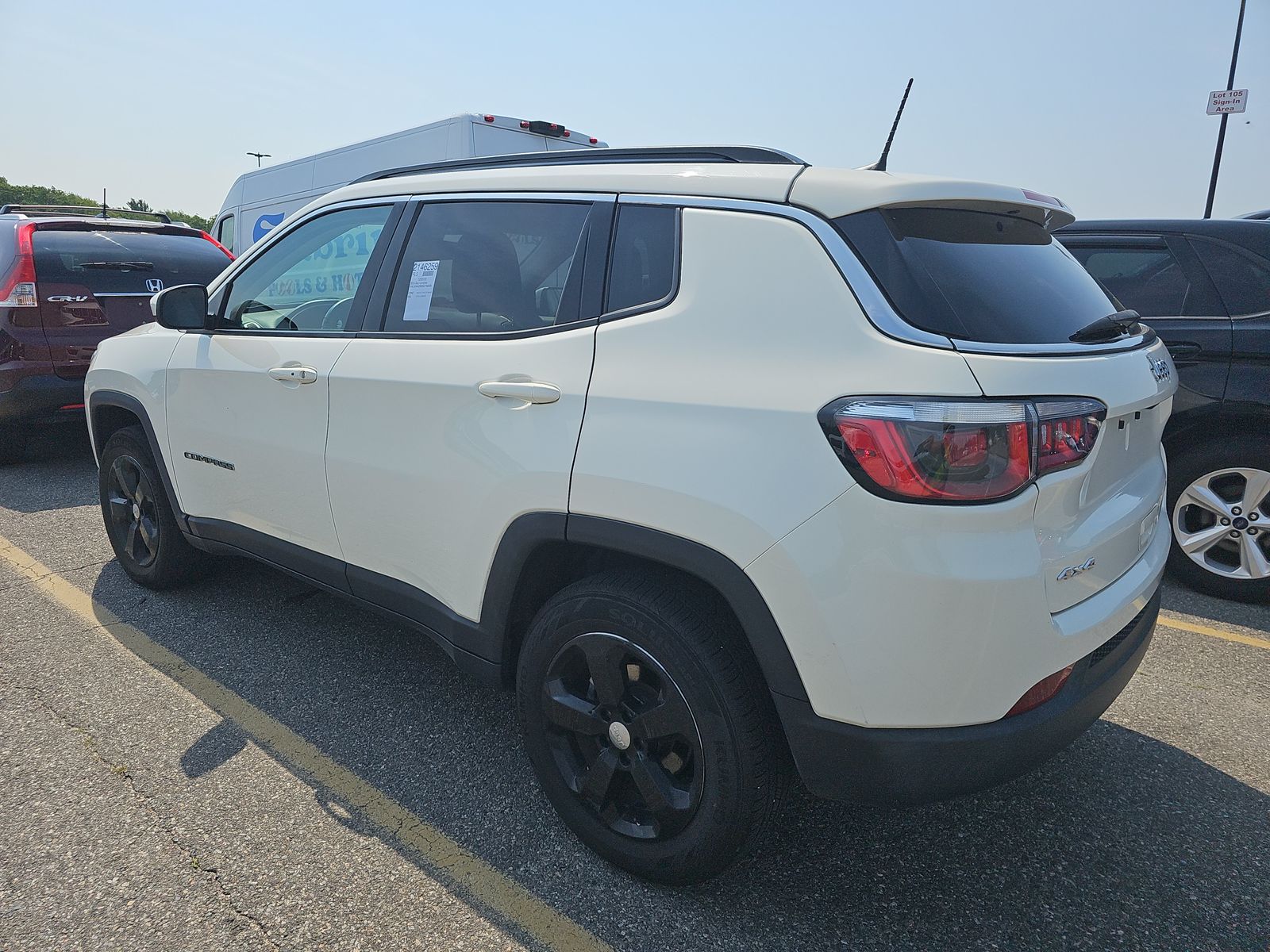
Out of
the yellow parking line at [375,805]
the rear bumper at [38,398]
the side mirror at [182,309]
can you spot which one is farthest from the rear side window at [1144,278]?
the rear bumper at [38,398]

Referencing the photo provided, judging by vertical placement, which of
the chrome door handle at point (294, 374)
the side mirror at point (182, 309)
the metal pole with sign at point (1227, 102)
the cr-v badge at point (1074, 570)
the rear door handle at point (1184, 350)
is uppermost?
the metal pole with sign at point (1227, 102)

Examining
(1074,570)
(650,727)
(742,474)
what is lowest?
(650,727)

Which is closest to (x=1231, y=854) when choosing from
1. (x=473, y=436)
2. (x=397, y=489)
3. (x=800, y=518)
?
(x=800, y=518)

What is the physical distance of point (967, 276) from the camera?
6.38 ft

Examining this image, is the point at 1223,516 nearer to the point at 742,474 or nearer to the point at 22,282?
the point at 742,474

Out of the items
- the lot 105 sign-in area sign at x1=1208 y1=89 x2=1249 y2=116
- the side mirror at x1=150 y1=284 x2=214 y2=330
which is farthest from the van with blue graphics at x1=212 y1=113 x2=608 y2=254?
the lot 105 sign-in area sign at x1=1208 y1=89 x2=1249 y2=116

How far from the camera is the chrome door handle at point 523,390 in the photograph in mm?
2195

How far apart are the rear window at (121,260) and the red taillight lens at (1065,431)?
635 centimetres

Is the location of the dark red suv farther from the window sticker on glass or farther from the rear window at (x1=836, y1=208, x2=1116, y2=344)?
the rear window at (x1=836, y1=208, x2=1116, y2=344)

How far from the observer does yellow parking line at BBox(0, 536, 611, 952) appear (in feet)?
6.84

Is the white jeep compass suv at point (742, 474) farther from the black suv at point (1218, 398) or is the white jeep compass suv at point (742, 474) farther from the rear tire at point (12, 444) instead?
the rear tire at point (12, 444)

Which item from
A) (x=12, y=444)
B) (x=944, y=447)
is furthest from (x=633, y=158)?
(x=12, y=444)

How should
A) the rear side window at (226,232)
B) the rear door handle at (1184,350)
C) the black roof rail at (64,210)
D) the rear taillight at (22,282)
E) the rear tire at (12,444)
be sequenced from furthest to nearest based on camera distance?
1. the rear side window at (226,232)
2. the black roof rail at (64,210)
3. the rear tire at (12,444)
4. the rear taillight at (22,282)
5. the rear door handle at (1184,350)

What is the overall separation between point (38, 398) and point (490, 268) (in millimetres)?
5020
